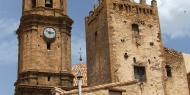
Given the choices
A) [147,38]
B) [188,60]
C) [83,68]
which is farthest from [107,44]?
[83,68]

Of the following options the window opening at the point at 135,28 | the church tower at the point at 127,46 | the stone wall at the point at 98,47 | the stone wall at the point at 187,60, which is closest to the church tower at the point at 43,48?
the stone wall at the point at 98,47

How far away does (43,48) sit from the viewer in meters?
47.4

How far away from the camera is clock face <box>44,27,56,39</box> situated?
158 feet

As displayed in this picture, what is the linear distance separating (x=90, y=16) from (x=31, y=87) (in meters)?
8.61

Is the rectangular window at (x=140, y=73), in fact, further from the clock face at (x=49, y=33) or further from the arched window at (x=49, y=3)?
the arched window at (x=49, y=3)

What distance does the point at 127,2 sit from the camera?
130 feet

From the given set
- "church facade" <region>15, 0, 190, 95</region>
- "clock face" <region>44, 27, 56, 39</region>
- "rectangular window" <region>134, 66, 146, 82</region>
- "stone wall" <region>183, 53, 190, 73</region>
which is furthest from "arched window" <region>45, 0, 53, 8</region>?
"stone wall" <region>183, 53, 190, 73</region>

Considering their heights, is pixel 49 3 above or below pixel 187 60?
above

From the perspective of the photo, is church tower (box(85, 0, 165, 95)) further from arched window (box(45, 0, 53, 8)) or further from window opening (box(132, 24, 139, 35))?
arched window (box(45, 0, 53, 8))

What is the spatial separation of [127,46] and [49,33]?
41.3 ft

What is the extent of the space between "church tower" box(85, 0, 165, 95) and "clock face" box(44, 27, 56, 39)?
8.32m

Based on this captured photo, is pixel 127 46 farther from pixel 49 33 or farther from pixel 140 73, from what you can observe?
pixel 49 33

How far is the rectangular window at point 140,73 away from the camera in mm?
37719

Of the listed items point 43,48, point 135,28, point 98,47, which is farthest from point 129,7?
point 43,48
